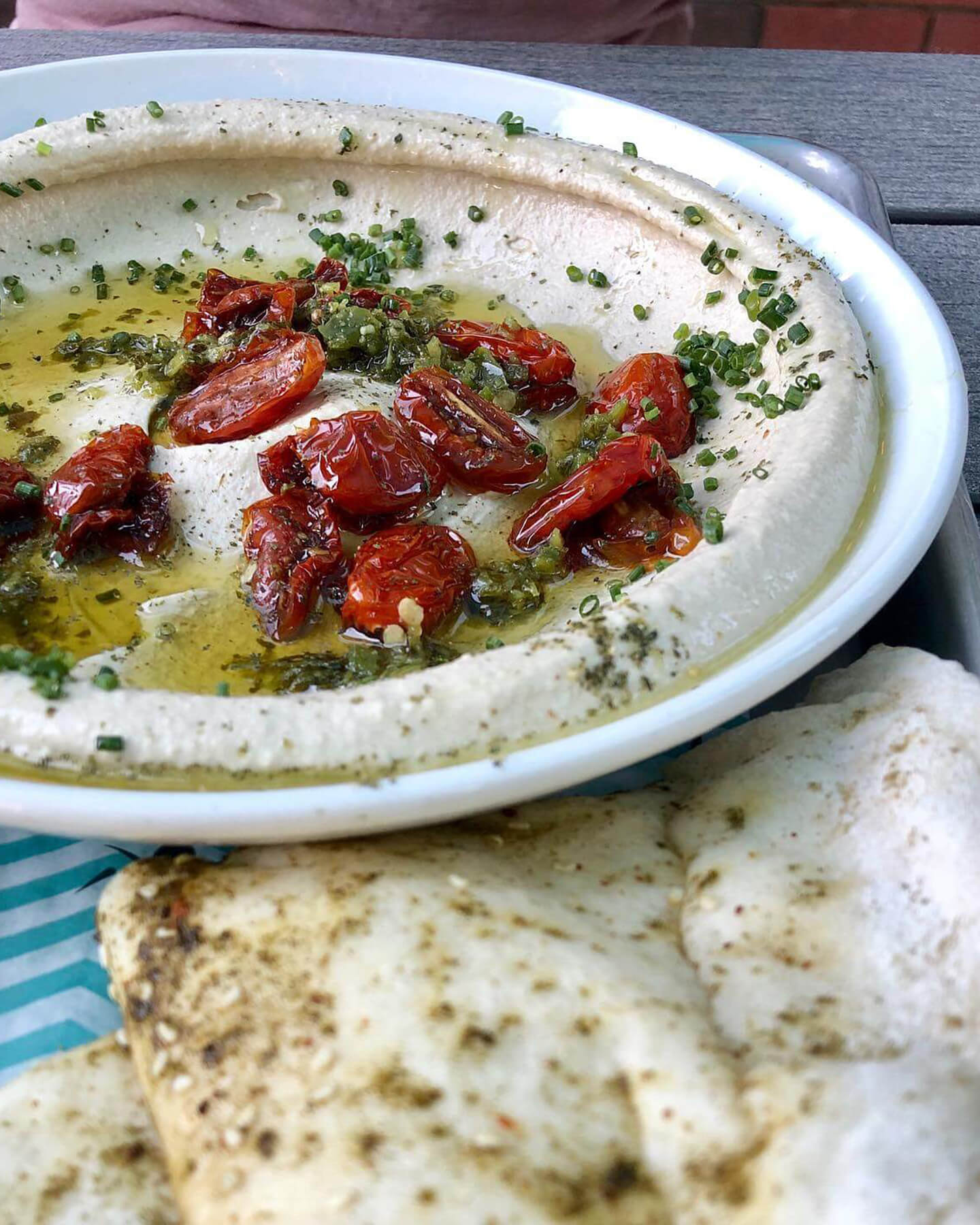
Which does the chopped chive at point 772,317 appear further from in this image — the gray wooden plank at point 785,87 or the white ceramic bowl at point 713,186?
the gray wooden plank at point 785,87

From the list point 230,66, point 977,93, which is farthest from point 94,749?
point 977,93

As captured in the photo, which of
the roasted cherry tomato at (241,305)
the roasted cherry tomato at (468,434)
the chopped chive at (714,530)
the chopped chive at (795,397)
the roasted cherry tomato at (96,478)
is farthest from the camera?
the roasted cherry tomato at (241,305)

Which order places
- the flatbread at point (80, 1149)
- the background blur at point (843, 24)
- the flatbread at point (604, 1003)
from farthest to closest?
the background blur at point (843, 24) < the flatbread at point (80, 1149) < the flatbread at point (604, 1003)

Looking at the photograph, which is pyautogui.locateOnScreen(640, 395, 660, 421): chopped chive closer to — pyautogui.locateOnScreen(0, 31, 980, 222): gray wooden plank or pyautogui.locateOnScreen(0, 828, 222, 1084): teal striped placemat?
pyautogui.locateOnScreen(0, 828, 222, 1084): teal striped placemat

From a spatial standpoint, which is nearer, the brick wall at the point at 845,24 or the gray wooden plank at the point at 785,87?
the gray wooden plank at the point at 785,87

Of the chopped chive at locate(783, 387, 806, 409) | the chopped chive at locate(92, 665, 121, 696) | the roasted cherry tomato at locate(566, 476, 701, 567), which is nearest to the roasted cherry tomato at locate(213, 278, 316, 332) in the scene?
the roasted cherry tomato at locate(566, 476, 701, 567)

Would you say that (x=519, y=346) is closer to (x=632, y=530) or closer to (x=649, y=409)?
(x=649, y=409)

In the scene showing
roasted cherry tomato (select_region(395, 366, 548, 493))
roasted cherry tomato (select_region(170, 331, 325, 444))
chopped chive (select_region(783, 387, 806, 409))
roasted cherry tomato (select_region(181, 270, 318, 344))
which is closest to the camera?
chopped chive (select_region(783, 387, 806, 409))

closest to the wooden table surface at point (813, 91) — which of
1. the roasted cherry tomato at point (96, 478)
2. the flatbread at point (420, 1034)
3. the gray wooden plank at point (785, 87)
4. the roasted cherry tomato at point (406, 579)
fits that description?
the gray wooden plank at point (785, 87)
